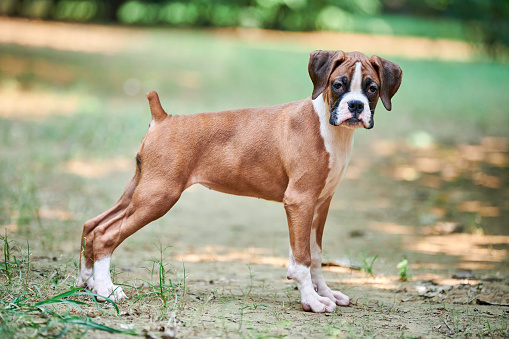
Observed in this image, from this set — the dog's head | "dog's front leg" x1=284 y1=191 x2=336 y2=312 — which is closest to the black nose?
the dog's head

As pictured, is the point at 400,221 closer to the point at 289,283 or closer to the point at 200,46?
the point at 289,283

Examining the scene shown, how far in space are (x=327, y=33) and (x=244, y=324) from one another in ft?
97.7

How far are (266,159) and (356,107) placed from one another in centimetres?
80

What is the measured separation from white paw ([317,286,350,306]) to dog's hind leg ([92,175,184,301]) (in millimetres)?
1355

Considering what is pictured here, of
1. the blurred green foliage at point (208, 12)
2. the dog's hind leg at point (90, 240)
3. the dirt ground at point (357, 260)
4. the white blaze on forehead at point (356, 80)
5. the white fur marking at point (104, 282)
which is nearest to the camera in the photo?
the dirt ground at point (357, 260)

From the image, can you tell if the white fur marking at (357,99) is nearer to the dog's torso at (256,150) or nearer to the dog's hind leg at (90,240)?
the dog's torso at (256,150)

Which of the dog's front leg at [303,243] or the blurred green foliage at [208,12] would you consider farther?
the blurred green foliage at [208,12]

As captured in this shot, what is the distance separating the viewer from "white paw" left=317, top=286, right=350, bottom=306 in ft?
16.0

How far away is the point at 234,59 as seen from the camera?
73.3 feet

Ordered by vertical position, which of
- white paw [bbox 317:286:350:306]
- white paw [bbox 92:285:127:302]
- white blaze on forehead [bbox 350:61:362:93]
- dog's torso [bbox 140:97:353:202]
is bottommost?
white paw [bbox 92:285:127:302]

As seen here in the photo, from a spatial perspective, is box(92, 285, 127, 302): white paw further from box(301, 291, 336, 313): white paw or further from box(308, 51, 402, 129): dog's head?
box(308, 51, 402, 129): dog's head

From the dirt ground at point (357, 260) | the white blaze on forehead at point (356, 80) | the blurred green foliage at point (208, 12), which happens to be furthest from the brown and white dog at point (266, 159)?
the blurred green foliage at point (208, 12)

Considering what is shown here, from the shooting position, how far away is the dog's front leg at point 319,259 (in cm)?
489

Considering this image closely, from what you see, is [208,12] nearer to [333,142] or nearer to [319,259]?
[319,259]
